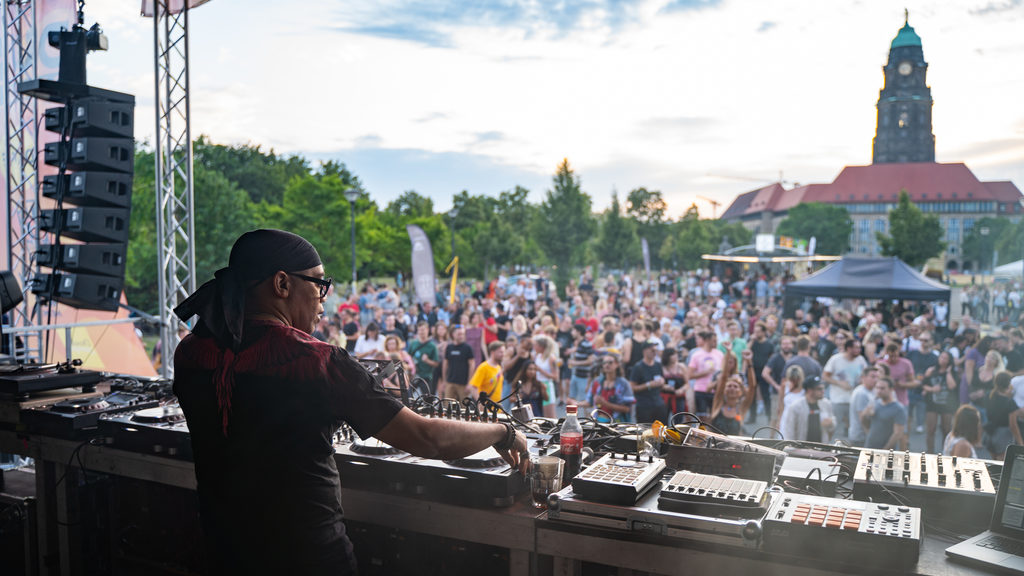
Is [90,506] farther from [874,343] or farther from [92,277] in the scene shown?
[874,343]

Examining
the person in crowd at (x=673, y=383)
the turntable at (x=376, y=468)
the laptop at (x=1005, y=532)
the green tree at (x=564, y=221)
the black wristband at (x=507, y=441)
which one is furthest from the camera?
the green tree at (x=564, y=221)

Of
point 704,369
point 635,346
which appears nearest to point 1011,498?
Answer: point 704,369

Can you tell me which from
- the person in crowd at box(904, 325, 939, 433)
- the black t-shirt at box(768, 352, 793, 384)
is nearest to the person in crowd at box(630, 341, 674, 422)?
the black t-shirt at box(768, 352, 793, 384)

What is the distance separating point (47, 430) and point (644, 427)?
292 cm

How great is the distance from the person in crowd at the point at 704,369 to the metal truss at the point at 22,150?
20.5 ft

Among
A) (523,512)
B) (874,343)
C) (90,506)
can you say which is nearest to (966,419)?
(874,343)

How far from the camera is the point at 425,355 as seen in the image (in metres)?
8.84

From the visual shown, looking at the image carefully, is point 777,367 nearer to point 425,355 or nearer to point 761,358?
point 761,358

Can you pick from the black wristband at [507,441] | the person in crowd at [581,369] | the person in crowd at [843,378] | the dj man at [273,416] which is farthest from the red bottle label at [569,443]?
the person in crowd at [581,369]

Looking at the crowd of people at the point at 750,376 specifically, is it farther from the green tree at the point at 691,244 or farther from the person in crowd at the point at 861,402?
the green tree at the point at 691,244

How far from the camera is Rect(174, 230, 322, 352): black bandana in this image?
185 cm

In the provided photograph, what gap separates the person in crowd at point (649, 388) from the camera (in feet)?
21.7

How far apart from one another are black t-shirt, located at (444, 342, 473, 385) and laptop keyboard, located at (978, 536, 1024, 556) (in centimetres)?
633

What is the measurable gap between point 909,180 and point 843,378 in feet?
271
